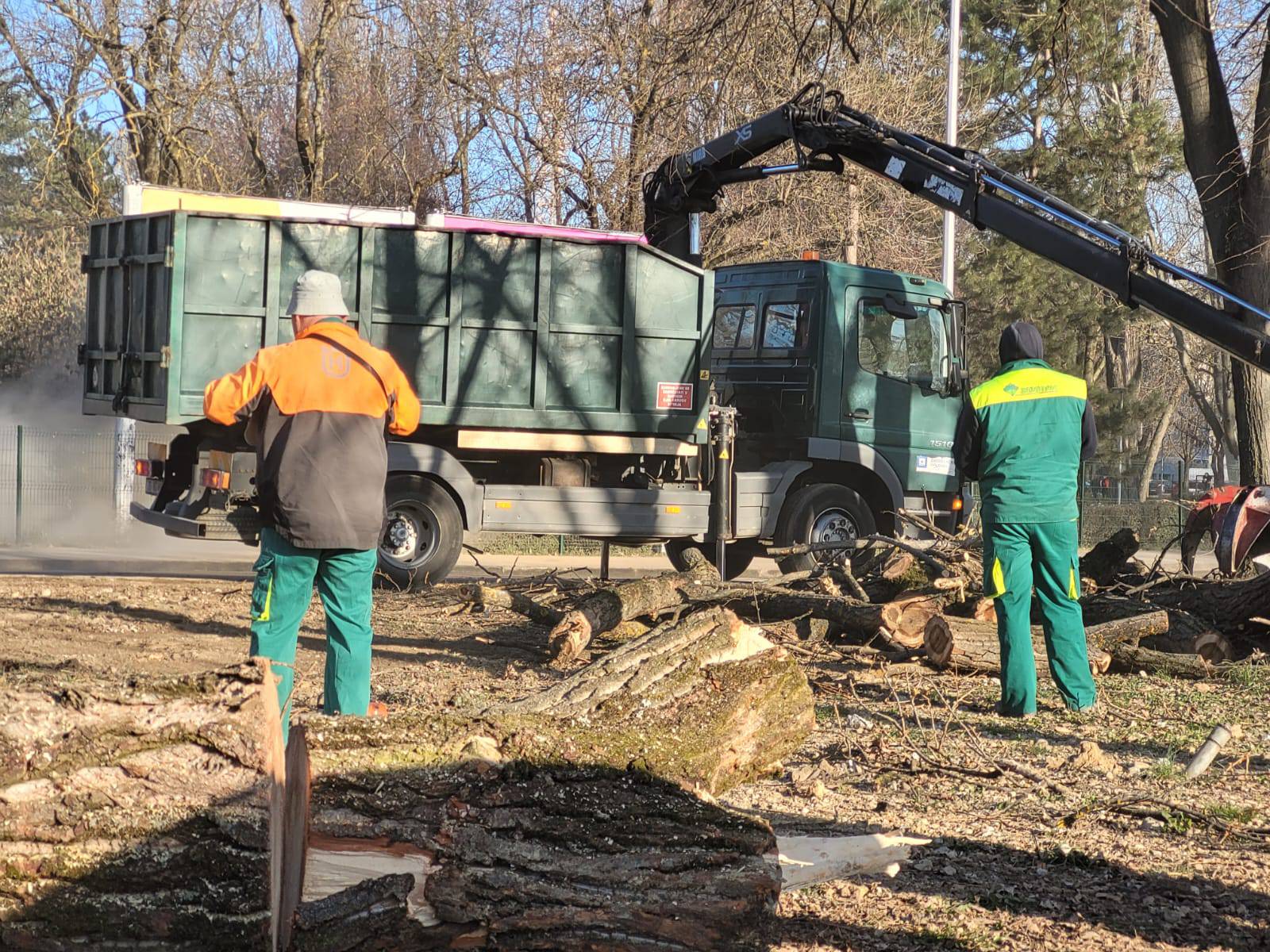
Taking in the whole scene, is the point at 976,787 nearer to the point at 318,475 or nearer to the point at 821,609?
the point at 318,475

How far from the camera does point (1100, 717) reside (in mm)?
6430

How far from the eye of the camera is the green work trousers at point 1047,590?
256 inches

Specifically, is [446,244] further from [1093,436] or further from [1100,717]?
[1100,717]

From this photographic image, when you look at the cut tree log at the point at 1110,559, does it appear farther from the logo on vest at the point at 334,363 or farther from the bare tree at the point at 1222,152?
the logo on vest at the point at 334,363

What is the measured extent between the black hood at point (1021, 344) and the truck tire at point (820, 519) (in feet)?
17.2

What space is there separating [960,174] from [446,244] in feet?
13.3

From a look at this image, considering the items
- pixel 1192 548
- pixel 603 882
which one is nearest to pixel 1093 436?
pixel 1192 548

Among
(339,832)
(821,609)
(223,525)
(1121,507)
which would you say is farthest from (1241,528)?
(1121,507)

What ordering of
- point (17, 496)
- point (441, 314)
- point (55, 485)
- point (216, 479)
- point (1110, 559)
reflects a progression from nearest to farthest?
point (1110, 559) < point (216, 479) < point (441, 314) < point (17, 496) < point (55, 485)

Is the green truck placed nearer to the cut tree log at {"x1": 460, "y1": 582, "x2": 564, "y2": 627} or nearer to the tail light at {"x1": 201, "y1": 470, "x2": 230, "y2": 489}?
the tail light at {"x1": 201, "y1": 470, "x2": 230, "y2": 489}

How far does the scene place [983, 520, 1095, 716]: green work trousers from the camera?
21.3 feet

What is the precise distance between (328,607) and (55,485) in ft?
51.3

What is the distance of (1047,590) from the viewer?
6.66 metres

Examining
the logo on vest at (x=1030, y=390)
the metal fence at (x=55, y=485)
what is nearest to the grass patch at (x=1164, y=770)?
the logo on vest at (x=1030, y=390)
